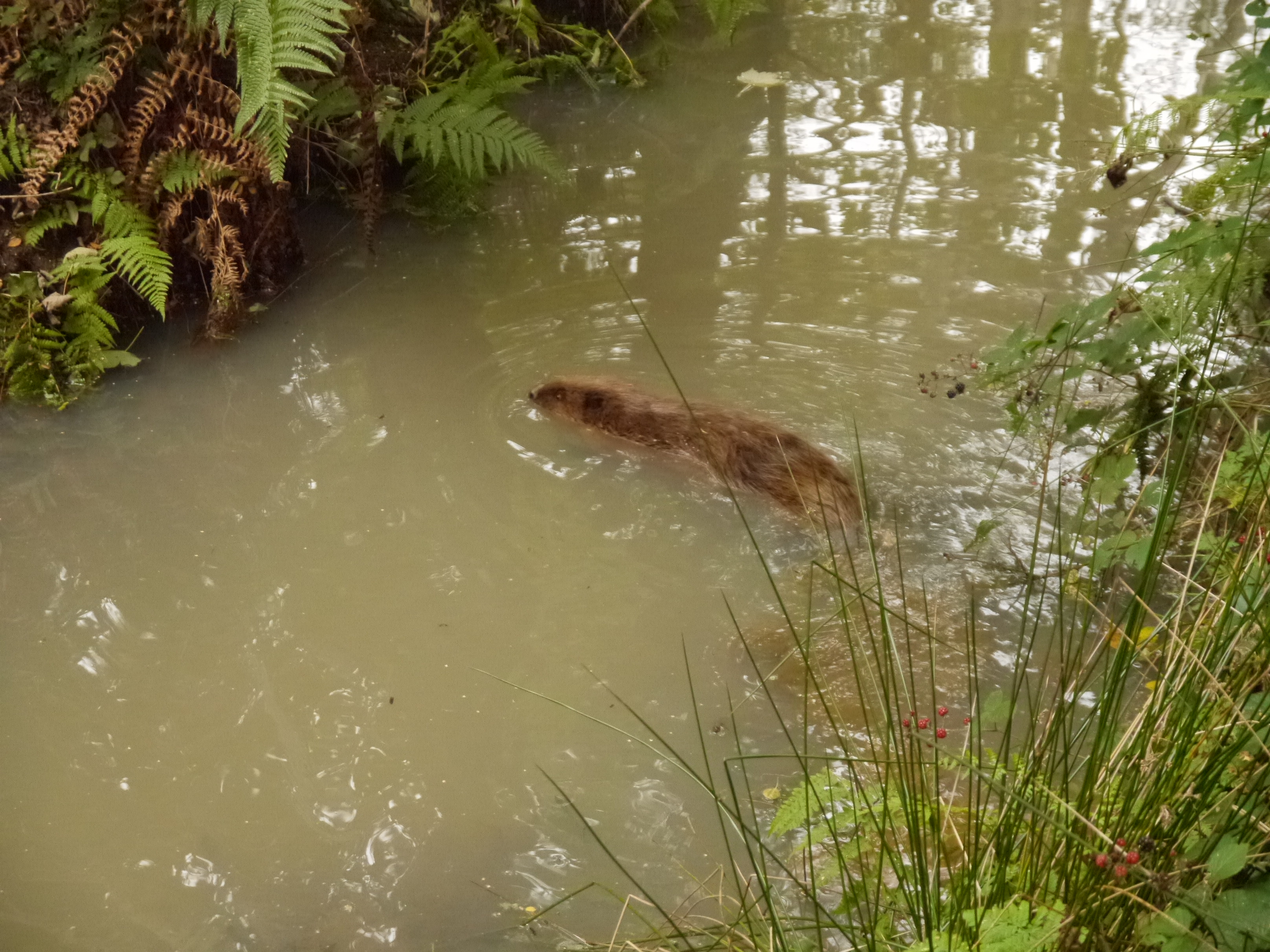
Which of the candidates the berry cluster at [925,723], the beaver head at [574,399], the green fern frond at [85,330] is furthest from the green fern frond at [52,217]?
the berry cluster at [925,723]

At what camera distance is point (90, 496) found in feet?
12.3

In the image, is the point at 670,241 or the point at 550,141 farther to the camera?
the point at 550,141

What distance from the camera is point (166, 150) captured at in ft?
14.2

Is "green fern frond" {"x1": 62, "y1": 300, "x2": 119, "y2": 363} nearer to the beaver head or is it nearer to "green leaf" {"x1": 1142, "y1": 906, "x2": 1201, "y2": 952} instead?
the beaver head

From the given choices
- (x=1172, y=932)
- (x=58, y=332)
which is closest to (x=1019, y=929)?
(x=1172, y=932)

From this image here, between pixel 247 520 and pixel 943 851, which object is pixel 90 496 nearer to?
pixel 247 520

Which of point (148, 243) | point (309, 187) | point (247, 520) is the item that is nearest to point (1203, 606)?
point (247, 520)

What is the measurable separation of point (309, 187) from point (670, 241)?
173cm

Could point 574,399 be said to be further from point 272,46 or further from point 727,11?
point 727,11

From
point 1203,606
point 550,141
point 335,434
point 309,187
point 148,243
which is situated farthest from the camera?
point 550,141

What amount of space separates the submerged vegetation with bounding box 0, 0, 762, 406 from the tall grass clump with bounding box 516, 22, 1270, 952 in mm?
2704

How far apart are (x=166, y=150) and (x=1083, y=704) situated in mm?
3911

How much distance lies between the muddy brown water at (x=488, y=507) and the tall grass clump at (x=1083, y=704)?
26 cm

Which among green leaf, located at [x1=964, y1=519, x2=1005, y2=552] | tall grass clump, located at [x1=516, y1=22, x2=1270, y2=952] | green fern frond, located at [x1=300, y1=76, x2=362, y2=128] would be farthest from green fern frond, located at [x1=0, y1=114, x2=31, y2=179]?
green leaf, located at [x1=964, y1=519, x2=1005, y2=552]
